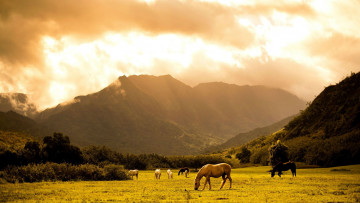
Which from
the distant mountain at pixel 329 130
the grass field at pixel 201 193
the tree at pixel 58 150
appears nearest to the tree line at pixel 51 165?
the tree at pixel 58 150

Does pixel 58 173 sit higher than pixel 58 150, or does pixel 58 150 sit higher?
pixel 58 150

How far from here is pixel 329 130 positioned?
472 feet

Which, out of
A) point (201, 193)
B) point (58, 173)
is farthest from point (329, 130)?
point (201, 193)

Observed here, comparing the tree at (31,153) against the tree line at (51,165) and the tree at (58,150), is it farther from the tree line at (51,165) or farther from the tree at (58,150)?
the tree at (58,150)

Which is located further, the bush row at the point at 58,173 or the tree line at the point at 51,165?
the tree line at the point at 51,165

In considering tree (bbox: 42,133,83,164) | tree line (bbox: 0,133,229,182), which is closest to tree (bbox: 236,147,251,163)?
tree line (bbox: 0,133,229,182)

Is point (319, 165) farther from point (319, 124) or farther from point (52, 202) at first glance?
point (52, 202)

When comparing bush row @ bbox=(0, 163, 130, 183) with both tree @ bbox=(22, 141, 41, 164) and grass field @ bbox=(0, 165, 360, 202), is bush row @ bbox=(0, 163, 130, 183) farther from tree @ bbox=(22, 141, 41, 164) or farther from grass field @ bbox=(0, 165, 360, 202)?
grass field @ bbox=(0, 165, 360, 202)

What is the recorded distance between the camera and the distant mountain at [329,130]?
343 feet

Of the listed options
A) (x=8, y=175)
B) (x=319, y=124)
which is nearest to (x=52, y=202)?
(x=8, y=175)

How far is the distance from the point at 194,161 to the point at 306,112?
80.3 m

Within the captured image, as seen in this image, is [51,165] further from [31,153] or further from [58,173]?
[31,153]

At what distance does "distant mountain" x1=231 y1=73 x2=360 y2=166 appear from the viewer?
104 m

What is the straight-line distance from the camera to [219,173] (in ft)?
103
